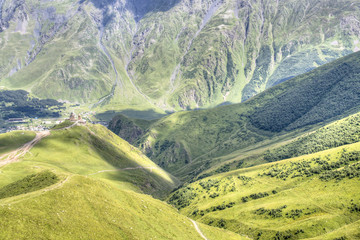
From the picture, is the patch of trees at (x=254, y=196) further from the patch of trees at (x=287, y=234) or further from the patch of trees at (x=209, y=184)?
the patch of trees at (x=287, y=234)

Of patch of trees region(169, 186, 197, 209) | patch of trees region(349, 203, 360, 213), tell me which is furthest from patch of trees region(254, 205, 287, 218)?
patch of trees region(169, 186, 197, 209)

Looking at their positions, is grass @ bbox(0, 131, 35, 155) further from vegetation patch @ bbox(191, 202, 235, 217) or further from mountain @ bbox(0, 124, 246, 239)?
vegetation patch @ bbox(191, 202, 235, 217)

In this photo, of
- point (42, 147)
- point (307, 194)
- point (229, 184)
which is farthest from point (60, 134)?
point (307, 194)

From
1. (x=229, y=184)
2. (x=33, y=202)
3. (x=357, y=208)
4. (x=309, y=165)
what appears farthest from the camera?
(x=229, y=184)

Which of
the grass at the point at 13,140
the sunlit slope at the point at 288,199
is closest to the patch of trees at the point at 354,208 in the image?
the sunlit slope at the point at 288,199

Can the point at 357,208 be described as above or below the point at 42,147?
above

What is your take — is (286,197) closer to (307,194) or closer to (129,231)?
(307,194)
